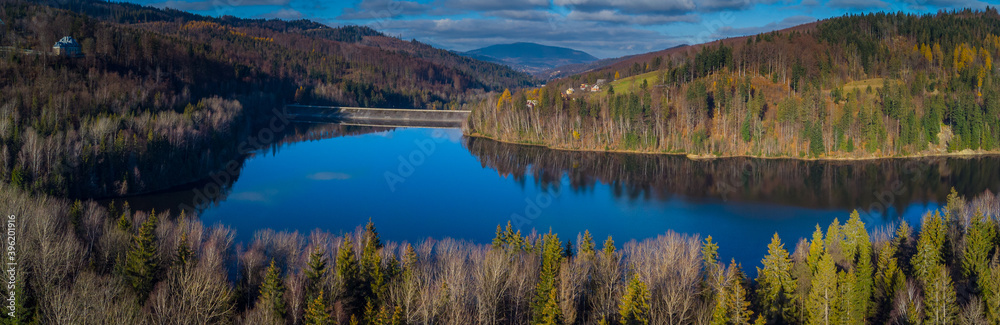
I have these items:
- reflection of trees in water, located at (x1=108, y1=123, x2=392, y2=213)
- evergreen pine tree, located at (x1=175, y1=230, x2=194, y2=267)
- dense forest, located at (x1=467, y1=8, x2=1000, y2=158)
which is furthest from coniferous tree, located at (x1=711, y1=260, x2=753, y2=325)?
dense forest, located at (x1=467, y1=8, x2=1000, y2=158)

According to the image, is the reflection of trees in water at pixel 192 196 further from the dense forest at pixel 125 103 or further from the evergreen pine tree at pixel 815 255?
the evergreen pine tree at pixel 815 255

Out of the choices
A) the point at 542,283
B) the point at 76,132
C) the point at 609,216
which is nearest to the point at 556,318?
the point at 542,283

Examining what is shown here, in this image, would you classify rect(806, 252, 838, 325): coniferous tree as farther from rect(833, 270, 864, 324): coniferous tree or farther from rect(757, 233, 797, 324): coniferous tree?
rect(757, 233, 797, 324): coniferous tree

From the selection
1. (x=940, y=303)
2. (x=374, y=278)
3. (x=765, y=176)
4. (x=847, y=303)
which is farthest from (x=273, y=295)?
(x=765, y=176)

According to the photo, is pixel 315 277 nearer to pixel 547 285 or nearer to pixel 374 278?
pixel 374 278

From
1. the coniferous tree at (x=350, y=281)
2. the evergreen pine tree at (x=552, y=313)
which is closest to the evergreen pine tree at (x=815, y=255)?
the evergreen pine tree at (x=552, y=313)

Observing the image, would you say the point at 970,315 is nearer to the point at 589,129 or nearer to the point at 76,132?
the point at 76,132
